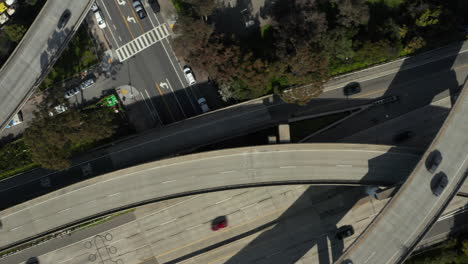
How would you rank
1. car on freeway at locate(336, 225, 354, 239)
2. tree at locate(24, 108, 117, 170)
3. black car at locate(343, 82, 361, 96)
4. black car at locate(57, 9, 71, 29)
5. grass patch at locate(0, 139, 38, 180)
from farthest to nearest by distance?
car on freeway at locate(336, 225, 354, 239), grass patch at locate(0, 139, 38, 180), black car at locate(343, 82, 361, 96), black car at locate(57, 9, 71, 29), tree at locate(24, 108, 117, 170)

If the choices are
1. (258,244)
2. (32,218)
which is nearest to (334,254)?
(258,244)

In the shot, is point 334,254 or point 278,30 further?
point 334,254

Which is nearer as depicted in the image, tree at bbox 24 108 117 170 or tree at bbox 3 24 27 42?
tree at bbox 24 108 117 170

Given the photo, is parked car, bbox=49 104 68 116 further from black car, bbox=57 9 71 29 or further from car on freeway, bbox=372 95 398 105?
car on freeway, bbox=372 95 398 105

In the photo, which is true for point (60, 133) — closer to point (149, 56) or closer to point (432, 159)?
point (149, 56)

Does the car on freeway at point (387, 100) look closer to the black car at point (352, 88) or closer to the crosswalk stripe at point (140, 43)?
the black car at point (352, 88)

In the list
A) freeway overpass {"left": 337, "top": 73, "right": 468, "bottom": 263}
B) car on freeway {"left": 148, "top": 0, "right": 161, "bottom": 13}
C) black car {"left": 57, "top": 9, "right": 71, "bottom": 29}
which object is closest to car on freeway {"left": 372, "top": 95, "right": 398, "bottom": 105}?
freeway overpass {"left": 337, "top": 73, "right": 468, "bottom": 263}

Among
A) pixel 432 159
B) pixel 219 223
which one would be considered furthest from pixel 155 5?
pixel 432 159

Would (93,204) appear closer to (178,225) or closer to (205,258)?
(178,225)
